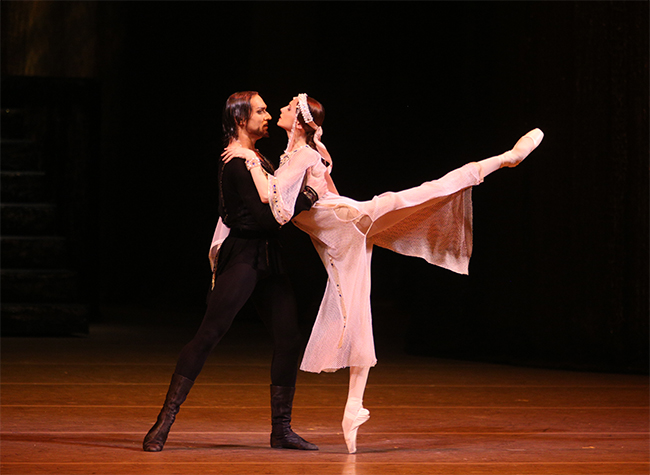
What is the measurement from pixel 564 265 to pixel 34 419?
3096mm

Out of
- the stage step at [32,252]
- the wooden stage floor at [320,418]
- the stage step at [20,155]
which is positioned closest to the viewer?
the wooden stage floor at [320,418]

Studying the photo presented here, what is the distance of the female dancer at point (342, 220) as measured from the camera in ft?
9.98

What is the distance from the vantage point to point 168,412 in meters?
3.03

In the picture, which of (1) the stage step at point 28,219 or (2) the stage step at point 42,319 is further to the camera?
(1) the stage step at point 28,219

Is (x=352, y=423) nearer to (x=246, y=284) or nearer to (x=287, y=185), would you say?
(x=246, y=284)

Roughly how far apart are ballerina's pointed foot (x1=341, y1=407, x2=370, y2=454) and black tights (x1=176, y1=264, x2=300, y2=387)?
0.25 m

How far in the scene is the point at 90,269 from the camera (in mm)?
7246

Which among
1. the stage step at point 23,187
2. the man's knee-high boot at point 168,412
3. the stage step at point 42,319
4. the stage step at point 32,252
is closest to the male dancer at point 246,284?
the man's knee-high boot at point 168,412

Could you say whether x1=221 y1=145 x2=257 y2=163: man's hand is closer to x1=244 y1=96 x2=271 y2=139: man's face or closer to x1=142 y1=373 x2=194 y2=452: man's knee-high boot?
x1=244 y1=96 x2=271 y2=139: man's face

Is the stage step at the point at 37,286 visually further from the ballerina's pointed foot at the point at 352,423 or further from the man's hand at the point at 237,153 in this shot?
the ballerina's pointed foot at the point at 352,423

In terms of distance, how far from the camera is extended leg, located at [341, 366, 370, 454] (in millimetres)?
3055

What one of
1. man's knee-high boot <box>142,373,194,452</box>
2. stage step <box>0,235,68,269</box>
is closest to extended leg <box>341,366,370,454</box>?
man's knee-high boot <box>142,373,194,452</box>

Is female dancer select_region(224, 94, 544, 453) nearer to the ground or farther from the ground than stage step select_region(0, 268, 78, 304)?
farther from the ground

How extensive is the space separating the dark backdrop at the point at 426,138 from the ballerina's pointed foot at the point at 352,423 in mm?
2600
